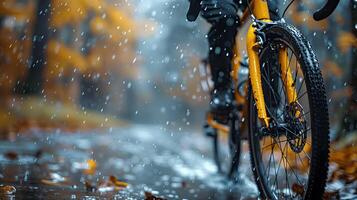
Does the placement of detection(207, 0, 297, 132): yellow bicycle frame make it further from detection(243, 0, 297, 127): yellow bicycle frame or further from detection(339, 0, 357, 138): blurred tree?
detection(339, 0, 357, 138): blurred tree

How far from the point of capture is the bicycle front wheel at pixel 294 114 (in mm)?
1930

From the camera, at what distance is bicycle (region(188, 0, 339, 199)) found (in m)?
1.94

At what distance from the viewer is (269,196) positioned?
8.51 feet

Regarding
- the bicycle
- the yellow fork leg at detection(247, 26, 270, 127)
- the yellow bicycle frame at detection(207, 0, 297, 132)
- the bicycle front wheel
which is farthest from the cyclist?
the bicycle front wheel

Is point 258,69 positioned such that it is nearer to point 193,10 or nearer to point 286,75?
point 286,75

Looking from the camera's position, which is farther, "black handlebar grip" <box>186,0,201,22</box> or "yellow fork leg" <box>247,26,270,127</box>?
"black handlebar grip" <box>186,0,201,22</box>

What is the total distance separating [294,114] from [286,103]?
0.13 metres

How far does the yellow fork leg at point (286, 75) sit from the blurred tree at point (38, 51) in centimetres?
1396

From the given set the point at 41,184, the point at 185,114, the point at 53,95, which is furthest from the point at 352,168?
the point at 185,114

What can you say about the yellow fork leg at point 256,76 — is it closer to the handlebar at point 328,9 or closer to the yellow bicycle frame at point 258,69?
the yellow bicycle frame at point 258,69

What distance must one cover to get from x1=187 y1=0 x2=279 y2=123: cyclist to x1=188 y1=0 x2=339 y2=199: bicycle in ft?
0.34

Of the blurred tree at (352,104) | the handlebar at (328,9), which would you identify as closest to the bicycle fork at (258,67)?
the handlebar at (328,9)

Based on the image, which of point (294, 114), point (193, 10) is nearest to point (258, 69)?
point (294, 114)

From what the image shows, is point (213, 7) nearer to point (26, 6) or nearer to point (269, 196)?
point (269, 196)
